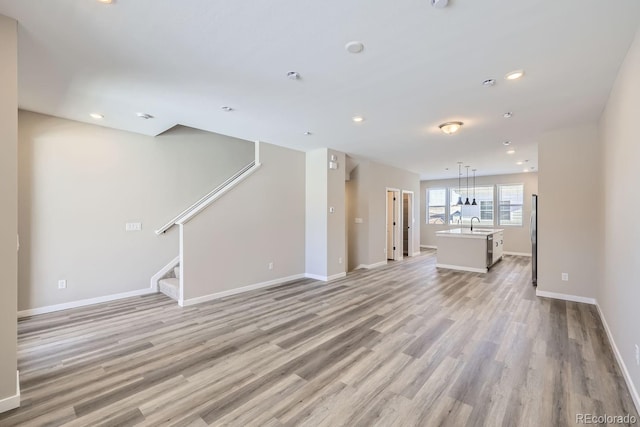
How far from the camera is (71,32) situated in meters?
2.11

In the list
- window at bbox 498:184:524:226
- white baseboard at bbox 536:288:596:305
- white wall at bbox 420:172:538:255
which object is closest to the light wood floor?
white baseboard at bbox 536:288:596:305

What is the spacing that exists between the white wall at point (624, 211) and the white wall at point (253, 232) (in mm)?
4636

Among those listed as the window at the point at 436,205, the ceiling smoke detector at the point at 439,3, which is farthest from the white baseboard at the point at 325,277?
the window at the point at 436,205

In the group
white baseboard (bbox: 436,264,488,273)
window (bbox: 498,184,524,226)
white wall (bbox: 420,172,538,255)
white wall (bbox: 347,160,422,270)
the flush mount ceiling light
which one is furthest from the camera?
window (bbox: 498,184,524,226)

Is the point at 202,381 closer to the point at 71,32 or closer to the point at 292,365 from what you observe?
the point at 292,365

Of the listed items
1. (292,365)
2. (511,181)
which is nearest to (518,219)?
(511,181)

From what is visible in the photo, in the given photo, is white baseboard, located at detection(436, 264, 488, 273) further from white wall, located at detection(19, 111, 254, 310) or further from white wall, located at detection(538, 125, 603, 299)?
white wall, located at detection(19, 111, 254, 310)

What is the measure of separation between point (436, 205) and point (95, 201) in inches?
413

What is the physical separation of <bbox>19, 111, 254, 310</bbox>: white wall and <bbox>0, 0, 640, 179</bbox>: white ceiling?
19.8 inches

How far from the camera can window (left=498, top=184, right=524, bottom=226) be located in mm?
9312

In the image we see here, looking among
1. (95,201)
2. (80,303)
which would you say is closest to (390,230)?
(95,201)

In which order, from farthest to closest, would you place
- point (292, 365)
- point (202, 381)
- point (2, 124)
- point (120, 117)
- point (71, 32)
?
1. point (120, 117)
2. point (292, 365)
3. point (202, 381)
4. point (71, 32)
5. point (2, 124)

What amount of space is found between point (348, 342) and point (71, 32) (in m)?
3.61

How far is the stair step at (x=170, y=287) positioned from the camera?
448cm
